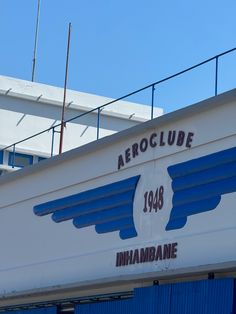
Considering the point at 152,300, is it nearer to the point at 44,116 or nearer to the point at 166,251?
the point at 166,251

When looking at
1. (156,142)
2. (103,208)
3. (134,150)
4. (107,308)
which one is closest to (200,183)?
(156,142)

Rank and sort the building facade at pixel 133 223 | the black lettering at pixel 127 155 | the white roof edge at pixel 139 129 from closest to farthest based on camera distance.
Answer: the building facade at pixel 133 223
the white roof edge at pixel 139 129
the black lettering at pixel 127 155

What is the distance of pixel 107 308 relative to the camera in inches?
691

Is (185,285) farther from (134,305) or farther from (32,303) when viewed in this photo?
(32,303)

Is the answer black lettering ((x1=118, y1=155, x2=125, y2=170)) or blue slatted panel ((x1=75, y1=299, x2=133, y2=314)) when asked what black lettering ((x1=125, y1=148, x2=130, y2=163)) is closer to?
black lettering ((x1=118, y1=155, x2=125, y2=170))

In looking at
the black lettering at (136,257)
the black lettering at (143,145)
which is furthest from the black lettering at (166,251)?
the black lettering at (143,145)

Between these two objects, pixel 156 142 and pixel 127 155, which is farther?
pixel 127 155

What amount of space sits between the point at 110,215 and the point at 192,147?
9.42ft

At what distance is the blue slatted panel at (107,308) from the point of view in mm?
16953

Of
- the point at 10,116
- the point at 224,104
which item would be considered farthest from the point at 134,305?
the point at 10,116

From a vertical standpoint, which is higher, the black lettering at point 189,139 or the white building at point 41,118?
the white building at point 41,118

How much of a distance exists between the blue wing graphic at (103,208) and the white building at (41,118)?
35.3ft

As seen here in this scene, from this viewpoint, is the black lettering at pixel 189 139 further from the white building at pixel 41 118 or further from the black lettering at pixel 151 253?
the white building at pixel 41 118

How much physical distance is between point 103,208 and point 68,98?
13793 mm
